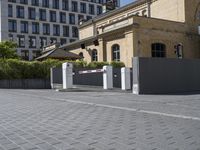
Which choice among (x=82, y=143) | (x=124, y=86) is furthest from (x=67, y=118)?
(x=124, y=86)

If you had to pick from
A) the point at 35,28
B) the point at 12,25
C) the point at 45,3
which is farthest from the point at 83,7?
the point at 12,25

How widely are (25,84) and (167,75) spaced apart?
47.5ft

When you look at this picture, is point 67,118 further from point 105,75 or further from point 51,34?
point 51,34

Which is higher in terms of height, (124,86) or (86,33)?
(86,33)

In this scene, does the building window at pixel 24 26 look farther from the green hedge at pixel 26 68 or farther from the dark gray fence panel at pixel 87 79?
the dark gray fence panel at pixel 87 79

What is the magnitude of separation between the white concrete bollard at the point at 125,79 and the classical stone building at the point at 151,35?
12.7 metres

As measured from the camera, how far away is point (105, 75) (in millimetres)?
26891

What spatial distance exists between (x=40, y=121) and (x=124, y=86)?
16.4 meters

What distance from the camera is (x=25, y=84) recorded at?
109ft

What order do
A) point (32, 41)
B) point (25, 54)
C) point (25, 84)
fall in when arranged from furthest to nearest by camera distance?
point (32, 41) → point (25, 54) → point (25, 84)

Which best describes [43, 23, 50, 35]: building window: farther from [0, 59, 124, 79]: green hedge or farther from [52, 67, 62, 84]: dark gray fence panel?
[52, 67, 62, 84]: dark gray fence panel

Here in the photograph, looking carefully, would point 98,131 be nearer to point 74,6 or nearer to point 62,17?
point 62,17

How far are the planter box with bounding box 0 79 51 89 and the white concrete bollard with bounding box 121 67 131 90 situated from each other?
32.6 ft

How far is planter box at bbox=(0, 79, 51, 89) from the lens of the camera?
3235 centimetres
